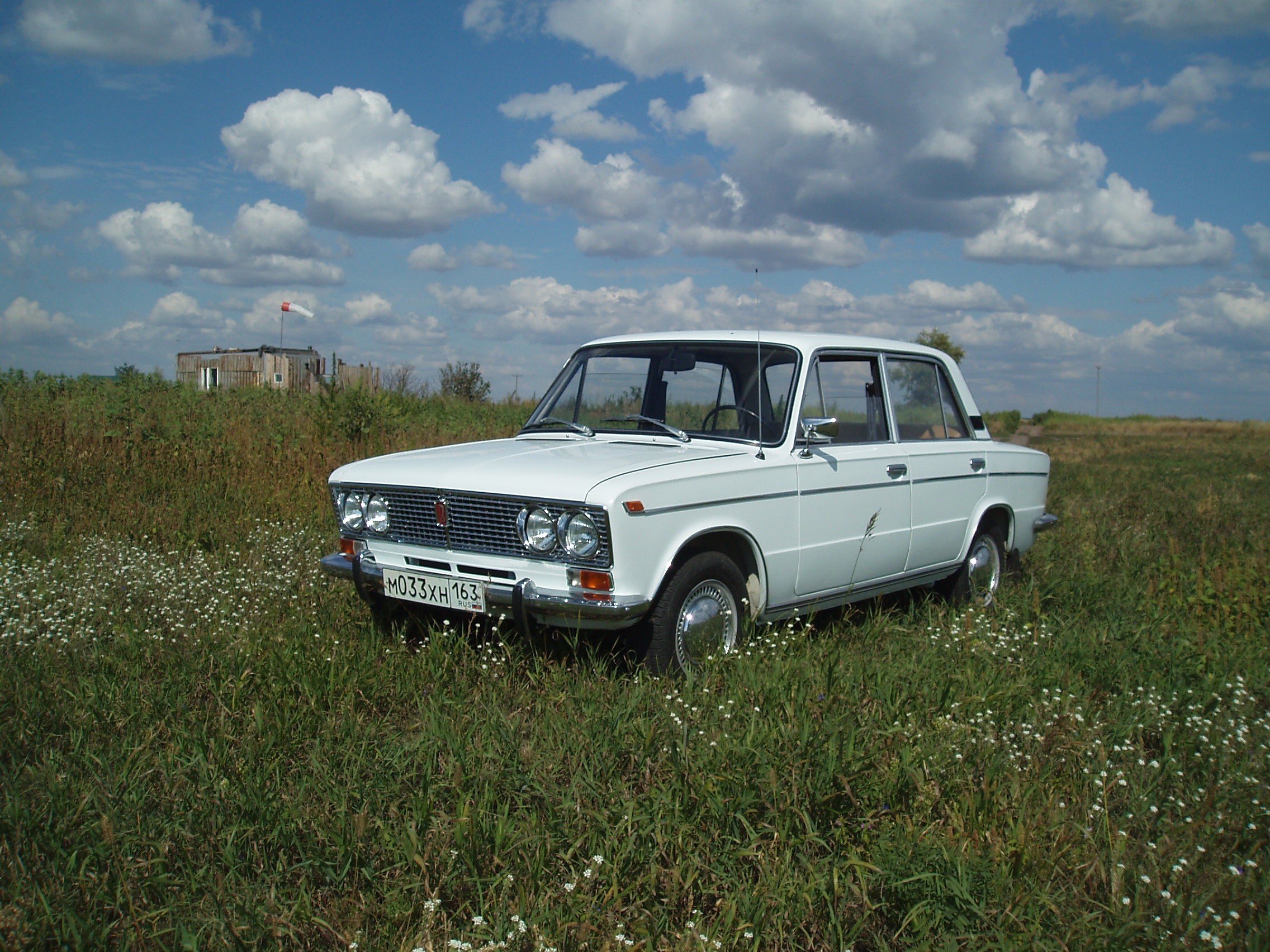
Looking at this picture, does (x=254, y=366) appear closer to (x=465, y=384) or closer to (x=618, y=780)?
(x=465, y=384)

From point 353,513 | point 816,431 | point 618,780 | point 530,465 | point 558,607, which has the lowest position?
point 618,780

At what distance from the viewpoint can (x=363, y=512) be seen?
470 cm

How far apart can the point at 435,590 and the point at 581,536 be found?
2.76 feet

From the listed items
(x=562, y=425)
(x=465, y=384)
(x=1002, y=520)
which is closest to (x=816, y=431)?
(x=562, y=425)

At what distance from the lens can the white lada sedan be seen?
3924 mm

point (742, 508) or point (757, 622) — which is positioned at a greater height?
point (742, 508)

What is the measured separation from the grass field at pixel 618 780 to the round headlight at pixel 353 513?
23.2 inches

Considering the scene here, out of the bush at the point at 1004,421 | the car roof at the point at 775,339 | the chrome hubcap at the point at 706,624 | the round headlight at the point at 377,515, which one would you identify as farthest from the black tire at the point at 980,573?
the bush at the point at 1004,421

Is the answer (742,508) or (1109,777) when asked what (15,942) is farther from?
(1109,777)

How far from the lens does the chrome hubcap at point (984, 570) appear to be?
249 inches

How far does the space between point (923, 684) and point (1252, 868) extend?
4.82 ft

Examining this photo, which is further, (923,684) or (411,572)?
(411,572)

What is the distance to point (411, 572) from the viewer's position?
433 cm

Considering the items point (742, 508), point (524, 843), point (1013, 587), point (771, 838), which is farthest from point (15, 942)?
point (1013, 587)
